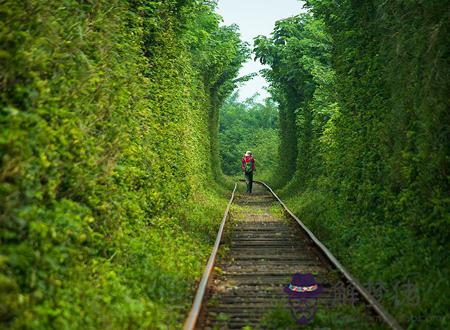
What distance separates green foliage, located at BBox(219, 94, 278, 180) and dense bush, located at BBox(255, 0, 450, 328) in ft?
110

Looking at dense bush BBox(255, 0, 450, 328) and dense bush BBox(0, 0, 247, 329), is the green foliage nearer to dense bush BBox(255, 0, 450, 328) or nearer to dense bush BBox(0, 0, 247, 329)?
dense bush BBox(255, 0, 450, 328)

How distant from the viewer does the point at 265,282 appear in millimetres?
7254

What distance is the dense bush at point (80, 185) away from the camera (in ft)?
13.8

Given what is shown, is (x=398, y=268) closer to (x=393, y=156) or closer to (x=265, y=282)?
(x=265, y=282)

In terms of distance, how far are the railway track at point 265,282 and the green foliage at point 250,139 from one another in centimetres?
3591

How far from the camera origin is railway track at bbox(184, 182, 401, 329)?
5531 millimetres

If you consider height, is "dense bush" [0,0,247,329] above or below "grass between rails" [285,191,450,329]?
above

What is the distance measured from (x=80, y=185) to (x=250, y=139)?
6504 cm

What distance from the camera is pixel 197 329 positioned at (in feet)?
17.2

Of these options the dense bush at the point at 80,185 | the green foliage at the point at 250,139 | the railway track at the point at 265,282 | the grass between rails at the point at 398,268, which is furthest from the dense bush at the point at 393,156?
the green foliage at the point at 250,139

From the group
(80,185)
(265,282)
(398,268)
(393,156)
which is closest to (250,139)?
(393,156)

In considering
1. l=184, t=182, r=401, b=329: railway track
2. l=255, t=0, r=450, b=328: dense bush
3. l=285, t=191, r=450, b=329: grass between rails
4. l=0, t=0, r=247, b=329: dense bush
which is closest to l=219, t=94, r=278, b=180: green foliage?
l=255, t=0, r=450, b=328: dense bush

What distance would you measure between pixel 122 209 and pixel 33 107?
276 centimetres

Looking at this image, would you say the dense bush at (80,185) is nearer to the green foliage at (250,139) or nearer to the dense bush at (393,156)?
the dense bush at (393,156)
